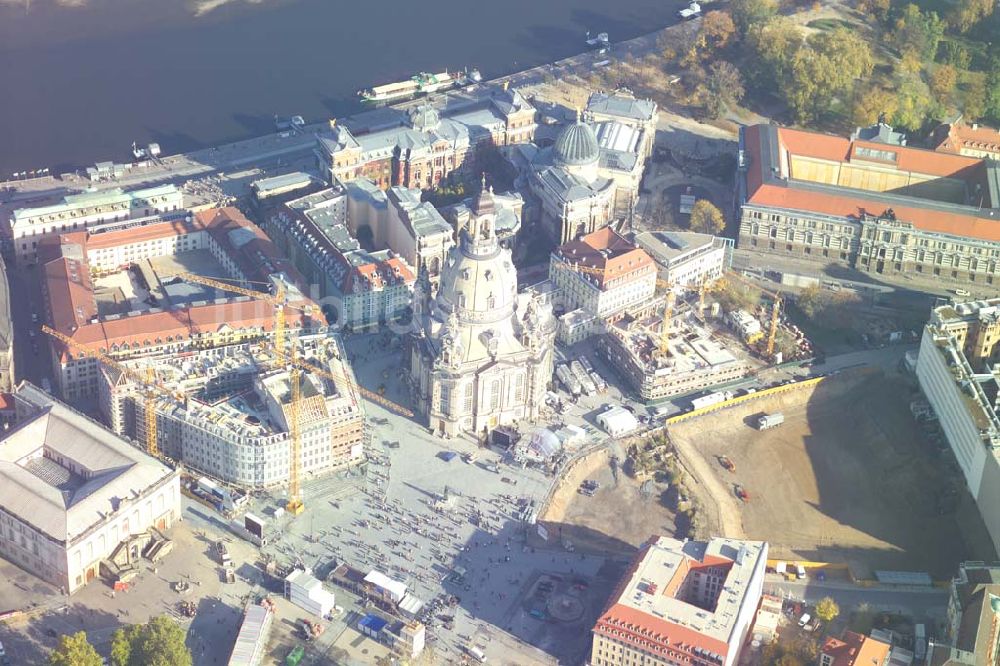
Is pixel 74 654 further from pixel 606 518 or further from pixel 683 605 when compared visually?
pixel 606 518

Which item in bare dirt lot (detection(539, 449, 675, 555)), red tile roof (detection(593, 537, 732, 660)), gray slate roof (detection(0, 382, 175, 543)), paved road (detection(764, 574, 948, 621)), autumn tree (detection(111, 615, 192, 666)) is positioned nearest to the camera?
autumn tree (detection(111, 615, 192, 666))

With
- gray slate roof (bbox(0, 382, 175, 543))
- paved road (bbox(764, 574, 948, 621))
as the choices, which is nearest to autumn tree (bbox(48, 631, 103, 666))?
gray slate roof (bbox(0, 382, 175, 543))

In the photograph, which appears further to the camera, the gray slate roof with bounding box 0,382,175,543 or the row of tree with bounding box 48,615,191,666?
the gray slate roof with bounding box 0,382,175,543

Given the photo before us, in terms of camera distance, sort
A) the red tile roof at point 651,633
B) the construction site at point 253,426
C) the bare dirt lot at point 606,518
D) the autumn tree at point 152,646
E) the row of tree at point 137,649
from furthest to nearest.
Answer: the construction site at point 253,426, the bare dirt lot at point 606,518, the red tile roof at point 651,633, the autumn tree at point 152,646, the row of tree at point 137,649

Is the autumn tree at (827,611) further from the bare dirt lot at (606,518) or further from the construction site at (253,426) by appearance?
the construction site at (253,426)

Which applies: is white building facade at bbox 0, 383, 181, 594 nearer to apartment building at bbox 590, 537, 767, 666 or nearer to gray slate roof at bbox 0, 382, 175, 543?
gray slate roof at bbox 0, 382, 175, 543

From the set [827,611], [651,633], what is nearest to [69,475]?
[651,633]

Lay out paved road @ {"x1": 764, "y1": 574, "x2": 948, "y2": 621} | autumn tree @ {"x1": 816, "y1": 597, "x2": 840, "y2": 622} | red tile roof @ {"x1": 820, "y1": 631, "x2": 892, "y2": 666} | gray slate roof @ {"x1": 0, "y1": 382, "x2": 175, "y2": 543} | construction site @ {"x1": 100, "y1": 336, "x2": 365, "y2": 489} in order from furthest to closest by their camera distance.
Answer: construction site @ {"x1": 100, "y1": 336, "x2": 365, "y2": 489} → paved road @ {"x1": 764, "y1": 574, "x2": 948, "y2": 621} → autumn tree @ {"x1": 816, "y1": 597, "x2": 840, "y2": 622} → gray slate roof @ {"x1": 0, "y1": 382, "x2": 175, "y2": 543} → red tile roof @ {"x1": 820, "y1": 631, "x2": 892, "y2": 666}

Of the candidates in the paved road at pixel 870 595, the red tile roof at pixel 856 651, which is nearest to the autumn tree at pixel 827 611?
the paved road at pixel 870 595
